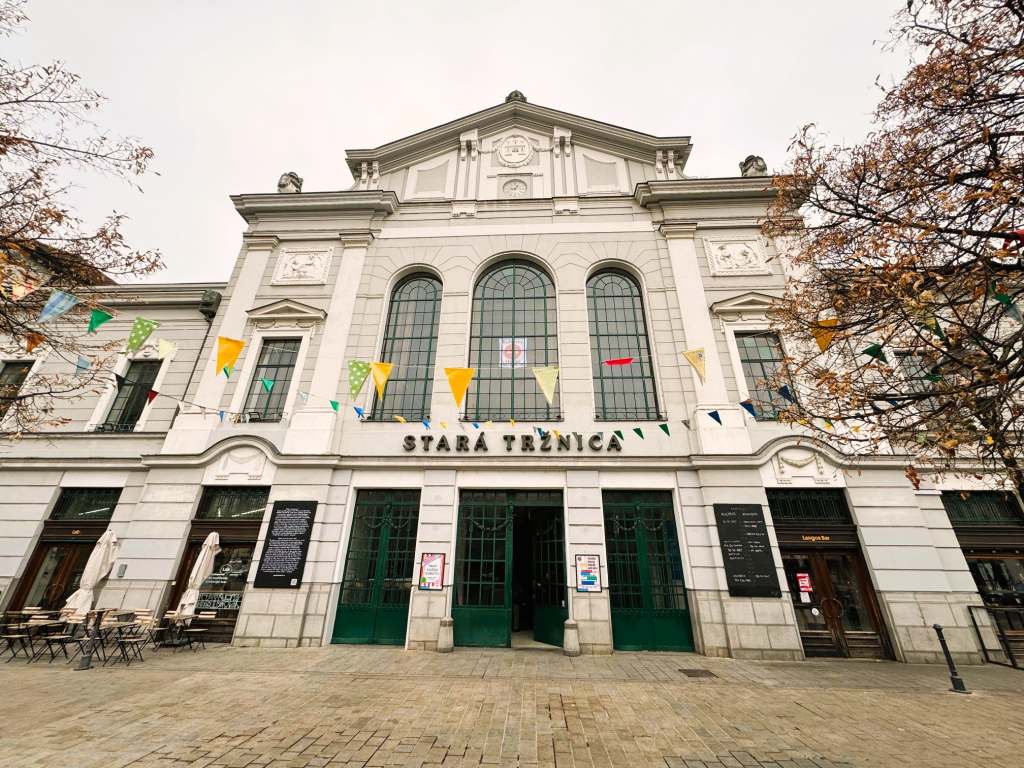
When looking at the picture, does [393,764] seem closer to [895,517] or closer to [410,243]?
[895,517]

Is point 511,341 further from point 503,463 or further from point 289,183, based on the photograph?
point 289,183

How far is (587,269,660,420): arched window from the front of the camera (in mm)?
12992

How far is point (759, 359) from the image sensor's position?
42.8ft

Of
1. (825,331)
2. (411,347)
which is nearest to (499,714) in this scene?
(825,331)

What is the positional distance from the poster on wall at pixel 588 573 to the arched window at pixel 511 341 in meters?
4.02

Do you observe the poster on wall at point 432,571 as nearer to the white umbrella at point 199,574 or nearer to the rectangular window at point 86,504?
the white umbrella at point 199,574

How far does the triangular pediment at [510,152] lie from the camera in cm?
1673

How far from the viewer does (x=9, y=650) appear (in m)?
9.82

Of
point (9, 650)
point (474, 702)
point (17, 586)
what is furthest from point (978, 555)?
point (17, 586)

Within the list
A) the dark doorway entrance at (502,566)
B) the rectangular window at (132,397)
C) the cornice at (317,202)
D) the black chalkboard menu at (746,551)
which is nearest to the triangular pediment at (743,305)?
the black chalkboard menu at (746,551)

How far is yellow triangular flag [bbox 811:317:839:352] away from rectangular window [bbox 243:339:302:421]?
1339cm

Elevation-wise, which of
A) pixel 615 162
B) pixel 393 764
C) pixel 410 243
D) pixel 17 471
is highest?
pixel 615 162

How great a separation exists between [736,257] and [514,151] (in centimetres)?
991

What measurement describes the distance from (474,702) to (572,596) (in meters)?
4.66
